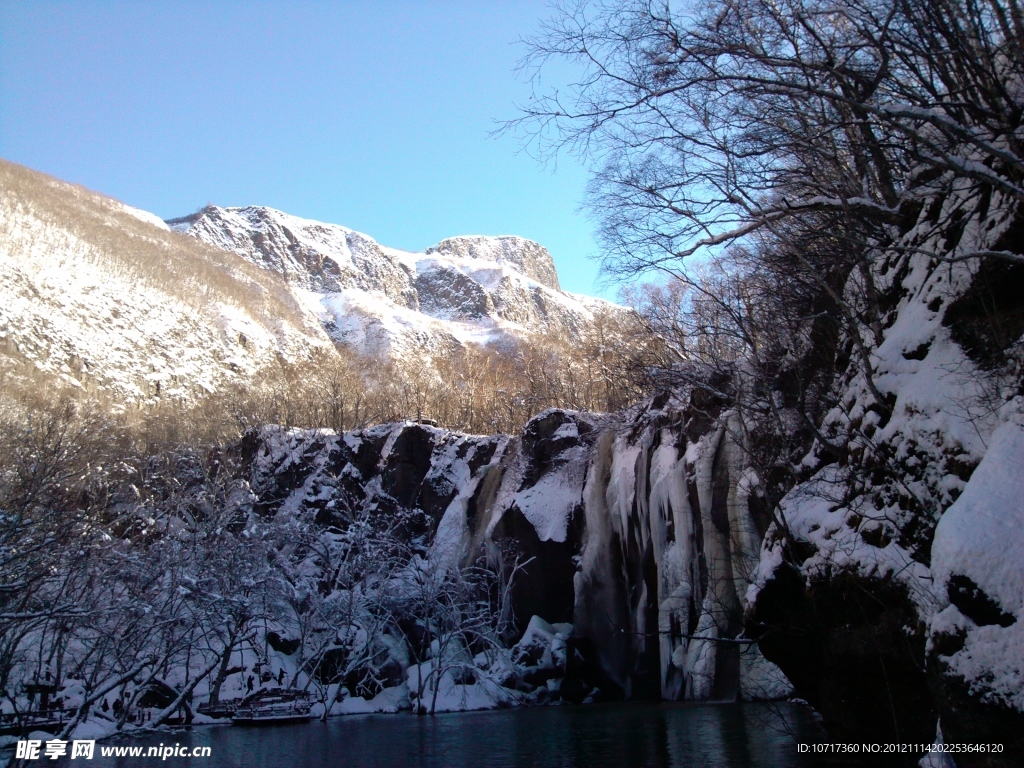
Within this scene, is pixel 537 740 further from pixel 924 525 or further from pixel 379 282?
pixel 379 282

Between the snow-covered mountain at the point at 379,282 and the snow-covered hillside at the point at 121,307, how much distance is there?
17263 millimetres

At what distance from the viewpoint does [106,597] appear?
18328 millimetres

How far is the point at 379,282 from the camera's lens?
462 feet

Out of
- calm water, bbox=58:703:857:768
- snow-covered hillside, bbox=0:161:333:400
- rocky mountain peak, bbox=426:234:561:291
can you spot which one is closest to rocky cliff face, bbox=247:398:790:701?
calm water, bbox=58:703:857:768

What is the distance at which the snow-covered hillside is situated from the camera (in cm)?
6156

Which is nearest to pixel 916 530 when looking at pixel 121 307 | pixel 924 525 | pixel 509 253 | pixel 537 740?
pixel 924 525

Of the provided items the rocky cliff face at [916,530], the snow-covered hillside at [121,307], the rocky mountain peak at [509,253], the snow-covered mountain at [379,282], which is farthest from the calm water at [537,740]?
the rocky mountain peak at [509,253]

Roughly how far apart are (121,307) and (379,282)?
70767 mm

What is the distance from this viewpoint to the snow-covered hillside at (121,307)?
61.6 m

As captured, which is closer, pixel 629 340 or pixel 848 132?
pixel 848 132

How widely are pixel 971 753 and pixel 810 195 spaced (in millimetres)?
5099

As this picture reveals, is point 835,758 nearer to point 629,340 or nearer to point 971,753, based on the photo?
point 971,753

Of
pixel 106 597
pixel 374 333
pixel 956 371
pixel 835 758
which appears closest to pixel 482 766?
pixel 835 758

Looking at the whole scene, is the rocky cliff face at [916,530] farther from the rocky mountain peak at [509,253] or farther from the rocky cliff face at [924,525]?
the rocky mountain peak at [509,253]
